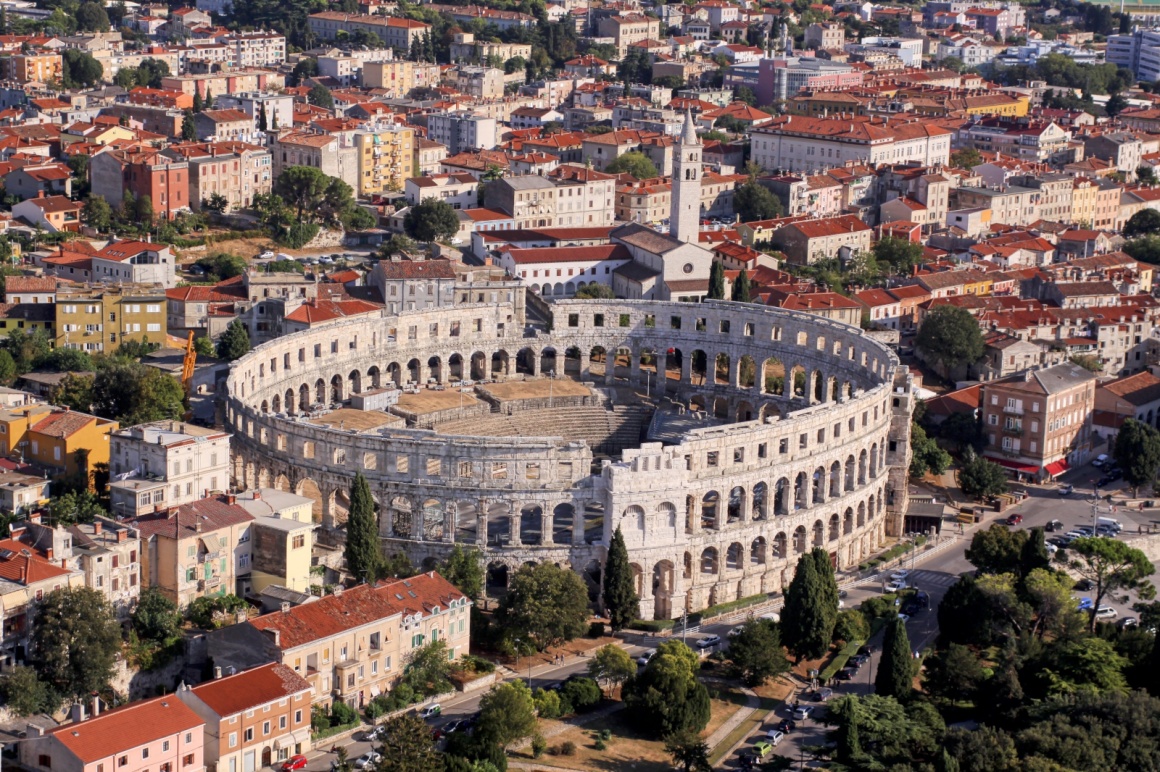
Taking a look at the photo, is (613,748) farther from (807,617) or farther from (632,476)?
(632,476)

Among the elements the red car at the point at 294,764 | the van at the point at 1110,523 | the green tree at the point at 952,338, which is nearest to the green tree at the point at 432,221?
the green tree at the point at 952,338

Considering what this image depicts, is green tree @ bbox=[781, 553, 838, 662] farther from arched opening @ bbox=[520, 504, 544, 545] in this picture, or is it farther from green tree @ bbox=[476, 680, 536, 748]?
green tree @ bbox=[476, 680, 536, 748]

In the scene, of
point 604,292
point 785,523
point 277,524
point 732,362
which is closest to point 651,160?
point 604,292

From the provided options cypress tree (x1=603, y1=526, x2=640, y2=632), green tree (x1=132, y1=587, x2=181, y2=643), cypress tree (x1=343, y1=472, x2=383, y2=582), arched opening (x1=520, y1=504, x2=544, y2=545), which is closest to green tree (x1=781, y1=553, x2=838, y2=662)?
cypress tree (x1=603, y1=526, x2=640, y2=632)

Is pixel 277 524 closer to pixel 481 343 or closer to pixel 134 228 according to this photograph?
pixel 481 343

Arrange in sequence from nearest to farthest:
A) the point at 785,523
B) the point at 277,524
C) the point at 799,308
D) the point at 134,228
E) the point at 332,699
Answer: the point at 332,699, the point at 277,524, the point at 785,523, the point at 799,308, the point at 134,228

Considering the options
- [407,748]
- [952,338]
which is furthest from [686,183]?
[407,748]
